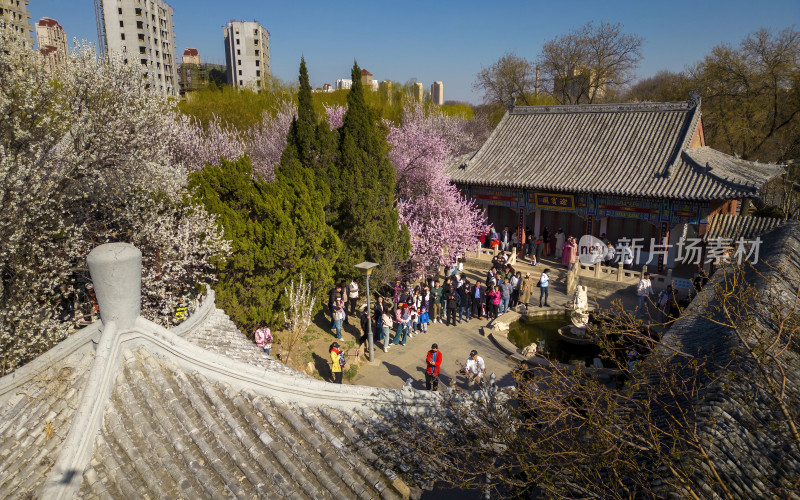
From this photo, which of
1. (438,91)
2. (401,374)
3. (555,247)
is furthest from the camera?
(438,91)

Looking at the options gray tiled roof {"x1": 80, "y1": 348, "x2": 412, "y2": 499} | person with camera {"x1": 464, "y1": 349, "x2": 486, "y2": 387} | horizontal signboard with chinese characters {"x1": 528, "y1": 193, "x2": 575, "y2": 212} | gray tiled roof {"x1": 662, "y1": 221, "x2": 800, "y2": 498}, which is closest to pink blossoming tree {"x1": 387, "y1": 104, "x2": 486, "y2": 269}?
horizontal signboard with chinese characters {"x1": 528, "y1": 193, "x2": 575, "y2": 212}

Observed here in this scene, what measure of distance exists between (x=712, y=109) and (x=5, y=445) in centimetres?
3725

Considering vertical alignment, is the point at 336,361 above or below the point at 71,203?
below

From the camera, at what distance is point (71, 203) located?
9773 millimetres

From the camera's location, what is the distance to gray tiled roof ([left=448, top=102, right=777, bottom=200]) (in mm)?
18438

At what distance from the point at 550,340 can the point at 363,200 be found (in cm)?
710

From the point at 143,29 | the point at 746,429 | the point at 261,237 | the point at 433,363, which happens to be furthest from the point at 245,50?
the point at 746,429

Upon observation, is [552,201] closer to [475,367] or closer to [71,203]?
[475,367]

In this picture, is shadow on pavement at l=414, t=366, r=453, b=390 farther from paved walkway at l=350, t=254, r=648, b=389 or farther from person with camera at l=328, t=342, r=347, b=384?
person with camera at l=328, t=342, r=347, b=384

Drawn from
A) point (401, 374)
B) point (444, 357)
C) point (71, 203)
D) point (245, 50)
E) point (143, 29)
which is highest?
point (245, 50)

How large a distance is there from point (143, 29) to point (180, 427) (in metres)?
58.2

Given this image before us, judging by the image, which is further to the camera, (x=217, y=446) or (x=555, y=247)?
(x=555, y=247)

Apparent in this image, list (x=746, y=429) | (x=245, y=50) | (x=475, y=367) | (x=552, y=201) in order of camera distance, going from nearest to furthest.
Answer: (x=746, y=429), (x=475, y=367), (x=552, y=201), (x=245, y=50)

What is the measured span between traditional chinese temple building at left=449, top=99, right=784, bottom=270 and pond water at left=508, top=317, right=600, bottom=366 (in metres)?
6.10
